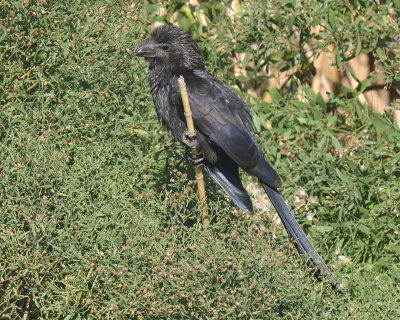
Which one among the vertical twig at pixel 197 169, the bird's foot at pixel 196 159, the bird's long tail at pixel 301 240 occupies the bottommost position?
the bird's long tail at pixel 301 240

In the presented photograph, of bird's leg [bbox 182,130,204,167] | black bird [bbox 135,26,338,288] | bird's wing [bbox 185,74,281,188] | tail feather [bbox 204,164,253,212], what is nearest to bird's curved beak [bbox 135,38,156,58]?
black bird [bbox 135,26,338,288]

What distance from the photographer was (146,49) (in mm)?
4684

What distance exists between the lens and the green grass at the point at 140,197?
3430mm

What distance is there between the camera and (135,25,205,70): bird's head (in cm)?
474

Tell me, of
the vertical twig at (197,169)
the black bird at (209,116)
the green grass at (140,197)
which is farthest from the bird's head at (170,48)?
the vertical twig at (197,169)

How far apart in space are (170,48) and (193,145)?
2.51 feet

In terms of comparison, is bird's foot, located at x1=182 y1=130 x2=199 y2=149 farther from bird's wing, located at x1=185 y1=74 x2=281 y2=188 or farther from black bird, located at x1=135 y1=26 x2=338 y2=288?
bird's wing, located at x1=185 y1=74 x2=281 y2=188

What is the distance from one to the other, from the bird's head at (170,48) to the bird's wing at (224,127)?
0.21 meters

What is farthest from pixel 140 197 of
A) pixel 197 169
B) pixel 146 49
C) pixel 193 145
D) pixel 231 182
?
pixel 146 49

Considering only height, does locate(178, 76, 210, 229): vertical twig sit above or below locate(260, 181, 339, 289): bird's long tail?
above

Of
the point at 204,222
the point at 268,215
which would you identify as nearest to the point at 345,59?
the point at 268,215

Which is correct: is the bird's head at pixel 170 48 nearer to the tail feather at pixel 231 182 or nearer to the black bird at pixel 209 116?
the black bird at pixel 209 116

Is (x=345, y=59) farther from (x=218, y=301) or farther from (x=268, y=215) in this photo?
(x=218, y=301)

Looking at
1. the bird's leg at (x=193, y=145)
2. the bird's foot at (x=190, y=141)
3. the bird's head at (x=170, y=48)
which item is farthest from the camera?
the bird's head at (x=170, y=48)
